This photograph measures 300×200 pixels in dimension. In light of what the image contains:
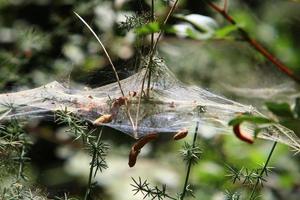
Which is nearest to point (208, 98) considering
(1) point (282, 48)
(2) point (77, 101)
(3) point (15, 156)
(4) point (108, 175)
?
(1) point (282, 48)

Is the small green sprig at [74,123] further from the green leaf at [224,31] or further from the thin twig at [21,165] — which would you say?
the green leaf at [224,31]

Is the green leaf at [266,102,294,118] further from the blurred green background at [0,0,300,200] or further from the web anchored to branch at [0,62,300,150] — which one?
the blurred green background at [0,0,300,200]

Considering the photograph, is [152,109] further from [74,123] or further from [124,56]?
[124,56]

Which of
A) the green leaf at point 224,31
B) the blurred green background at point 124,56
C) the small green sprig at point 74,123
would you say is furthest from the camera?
the blurred green background at point 124,56

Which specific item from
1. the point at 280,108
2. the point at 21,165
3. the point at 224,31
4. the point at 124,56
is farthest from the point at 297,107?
the point at 124,56

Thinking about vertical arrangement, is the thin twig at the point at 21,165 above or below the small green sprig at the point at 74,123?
below

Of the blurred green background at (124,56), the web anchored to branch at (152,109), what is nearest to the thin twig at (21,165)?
the web anchored to branch at (152,109)

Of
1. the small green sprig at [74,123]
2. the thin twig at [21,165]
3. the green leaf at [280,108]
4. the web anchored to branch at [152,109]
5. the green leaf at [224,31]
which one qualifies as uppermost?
the green leaf at [224,31]
